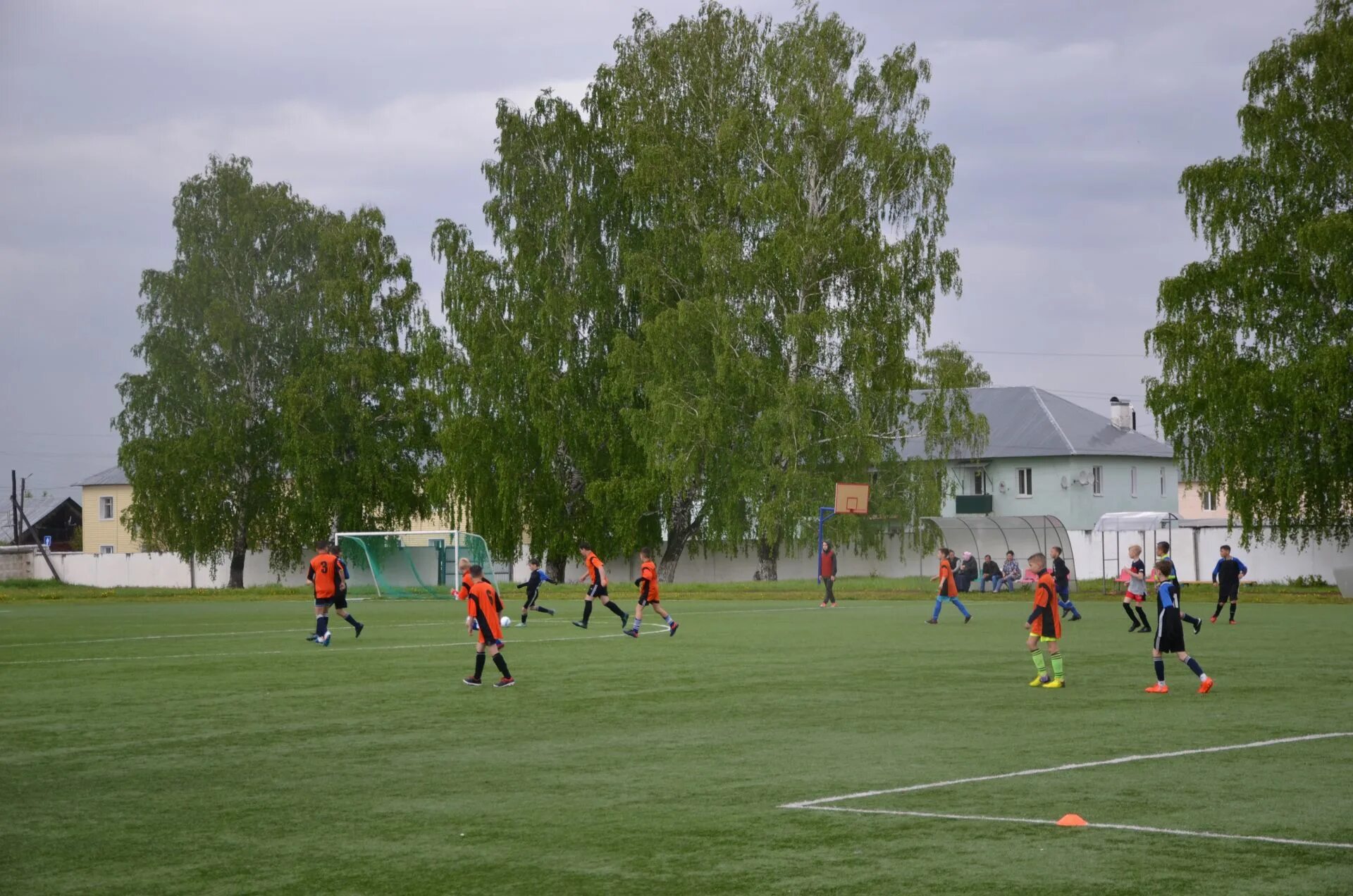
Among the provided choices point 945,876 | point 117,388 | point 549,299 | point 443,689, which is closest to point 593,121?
point 549,299

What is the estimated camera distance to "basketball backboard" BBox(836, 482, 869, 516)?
5259 centimetres

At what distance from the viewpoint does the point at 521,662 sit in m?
23.4

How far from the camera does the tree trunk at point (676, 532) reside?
6291 cm

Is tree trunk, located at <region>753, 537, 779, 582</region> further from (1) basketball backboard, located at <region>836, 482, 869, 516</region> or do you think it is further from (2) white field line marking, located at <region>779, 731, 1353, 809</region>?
(2) white field line marking, located at <region>779, 731, 1353, 809</region>

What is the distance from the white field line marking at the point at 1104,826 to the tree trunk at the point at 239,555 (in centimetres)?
6300

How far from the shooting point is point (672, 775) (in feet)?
39.2

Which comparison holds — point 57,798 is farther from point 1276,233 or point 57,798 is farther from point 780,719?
point 1276,233

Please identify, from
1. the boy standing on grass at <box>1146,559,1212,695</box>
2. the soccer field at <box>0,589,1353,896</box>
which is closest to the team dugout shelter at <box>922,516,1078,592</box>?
the soccer field at <box>0,589,1353,896</box>

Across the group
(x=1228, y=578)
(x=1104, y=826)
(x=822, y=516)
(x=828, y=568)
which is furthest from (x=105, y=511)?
(x=1104, y=826)

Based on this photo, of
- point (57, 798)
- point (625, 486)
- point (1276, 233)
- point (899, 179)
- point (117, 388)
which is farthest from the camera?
point (117, 388)

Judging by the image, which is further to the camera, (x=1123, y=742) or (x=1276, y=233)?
(x=1276, y=233)

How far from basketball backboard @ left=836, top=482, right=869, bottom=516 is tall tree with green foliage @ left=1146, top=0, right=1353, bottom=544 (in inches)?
405

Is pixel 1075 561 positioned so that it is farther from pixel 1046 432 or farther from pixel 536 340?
pixel 536 340

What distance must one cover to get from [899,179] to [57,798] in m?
47.7
